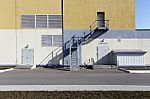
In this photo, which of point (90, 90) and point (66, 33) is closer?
point (90, 90)

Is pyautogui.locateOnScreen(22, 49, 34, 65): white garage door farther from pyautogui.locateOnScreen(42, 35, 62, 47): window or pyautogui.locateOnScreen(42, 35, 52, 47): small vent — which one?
pyautogui.locateOnScreen(42, 35, 62, 47): window

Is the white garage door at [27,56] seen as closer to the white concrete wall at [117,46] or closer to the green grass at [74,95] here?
the white concrete wall at [117,46]

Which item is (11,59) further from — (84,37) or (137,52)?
(137,52)

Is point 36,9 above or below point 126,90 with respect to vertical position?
above

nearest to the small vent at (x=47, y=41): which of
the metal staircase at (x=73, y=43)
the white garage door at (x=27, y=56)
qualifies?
the metal staircase at (x=73, y=43)

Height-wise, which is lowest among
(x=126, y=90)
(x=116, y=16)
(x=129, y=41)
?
(x=126, y=90)

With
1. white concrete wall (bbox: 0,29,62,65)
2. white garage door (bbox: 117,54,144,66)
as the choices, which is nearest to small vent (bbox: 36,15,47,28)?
white concrete wall (bbox: 0,29,62,65)

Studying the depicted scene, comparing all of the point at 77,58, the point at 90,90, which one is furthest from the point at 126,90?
the point at 77,58

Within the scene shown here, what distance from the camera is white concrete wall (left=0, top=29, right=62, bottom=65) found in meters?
42.5

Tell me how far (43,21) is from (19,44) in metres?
4.00

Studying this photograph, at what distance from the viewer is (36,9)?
42969mm

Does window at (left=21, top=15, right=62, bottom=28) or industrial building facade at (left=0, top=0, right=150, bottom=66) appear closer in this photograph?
industrial building facade at (left=0, top=0, right=150, bottom=66)

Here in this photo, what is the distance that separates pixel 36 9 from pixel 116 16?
966 cm

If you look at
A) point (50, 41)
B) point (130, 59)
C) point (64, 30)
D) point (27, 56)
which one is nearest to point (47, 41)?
point (50, 41)
